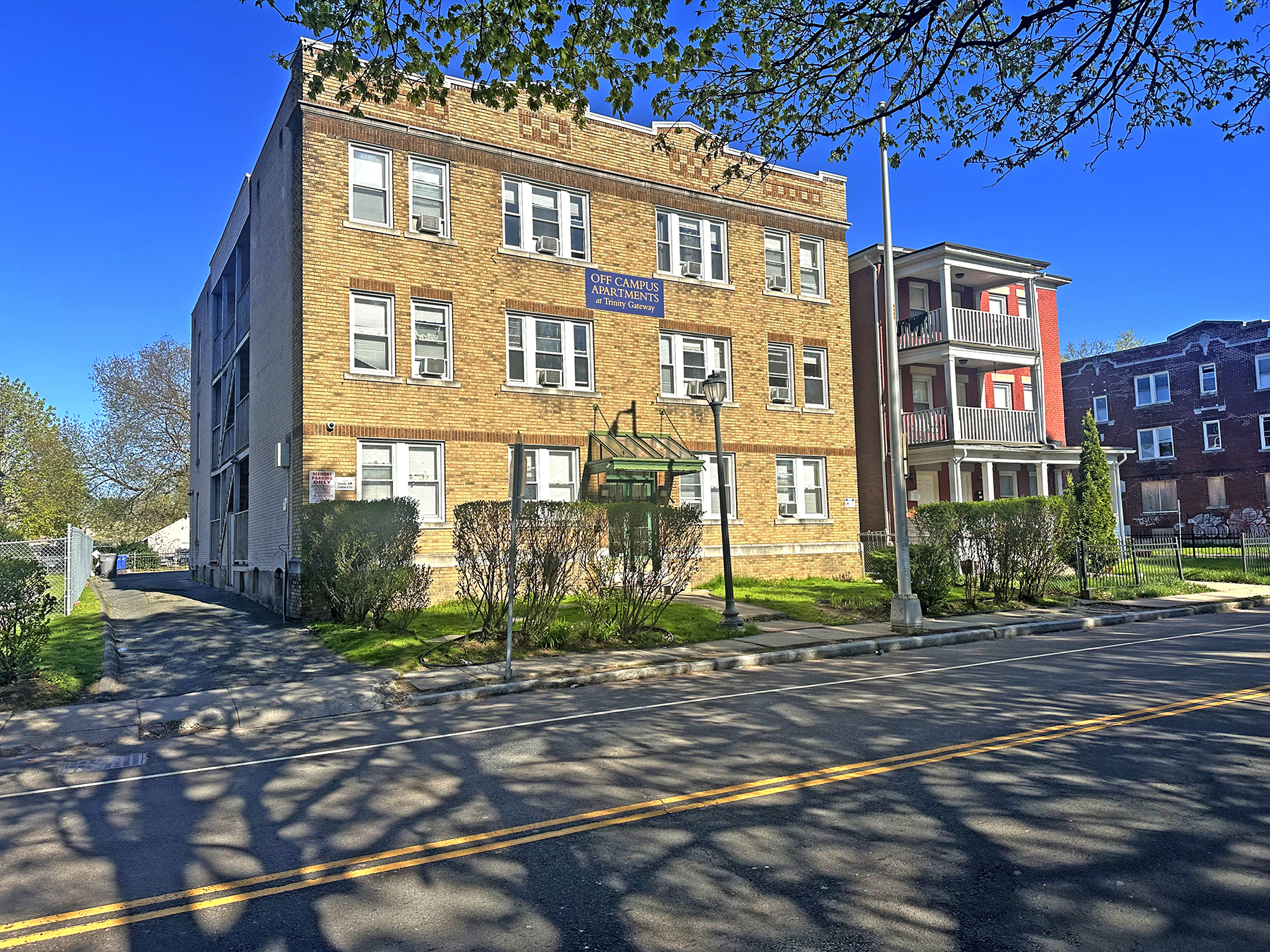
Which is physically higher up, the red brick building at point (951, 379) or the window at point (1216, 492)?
the red brick building at point (951, 379)

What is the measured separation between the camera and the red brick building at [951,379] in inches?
1126

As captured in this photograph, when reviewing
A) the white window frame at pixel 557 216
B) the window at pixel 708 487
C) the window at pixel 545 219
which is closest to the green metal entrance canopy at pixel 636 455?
the window at pixel 708 487

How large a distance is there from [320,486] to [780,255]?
14.7 meters

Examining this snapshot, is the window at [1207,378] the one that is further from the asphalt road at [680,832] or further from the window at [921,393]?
the asphalt road at [680,832]

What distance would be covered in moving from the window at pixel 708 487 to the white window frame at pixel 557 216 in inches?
246

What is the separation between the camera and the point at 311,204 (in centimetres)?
1792

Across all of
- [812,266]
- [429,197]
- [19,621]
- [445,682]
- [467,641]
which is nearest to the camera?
[19,621]

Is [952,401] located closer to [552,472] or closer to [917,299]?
[917,299]

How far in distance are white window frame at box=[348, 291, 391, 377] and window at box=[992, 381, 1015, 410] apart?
2364cm

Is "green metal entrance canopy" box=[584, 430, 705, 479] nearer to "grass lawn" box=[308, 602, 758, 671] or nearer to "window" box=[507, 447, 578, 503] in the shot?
"window" box=[507, 447, 578, 503]

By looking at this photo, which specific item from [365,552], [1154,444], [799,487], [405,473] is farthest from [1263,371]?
[365,552]

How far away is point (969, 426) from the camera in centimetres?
2891

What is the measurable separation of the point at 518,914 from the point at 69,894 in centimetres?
245

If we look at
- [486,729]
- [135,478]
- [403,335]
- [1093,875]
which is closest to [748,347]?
[403,335]
